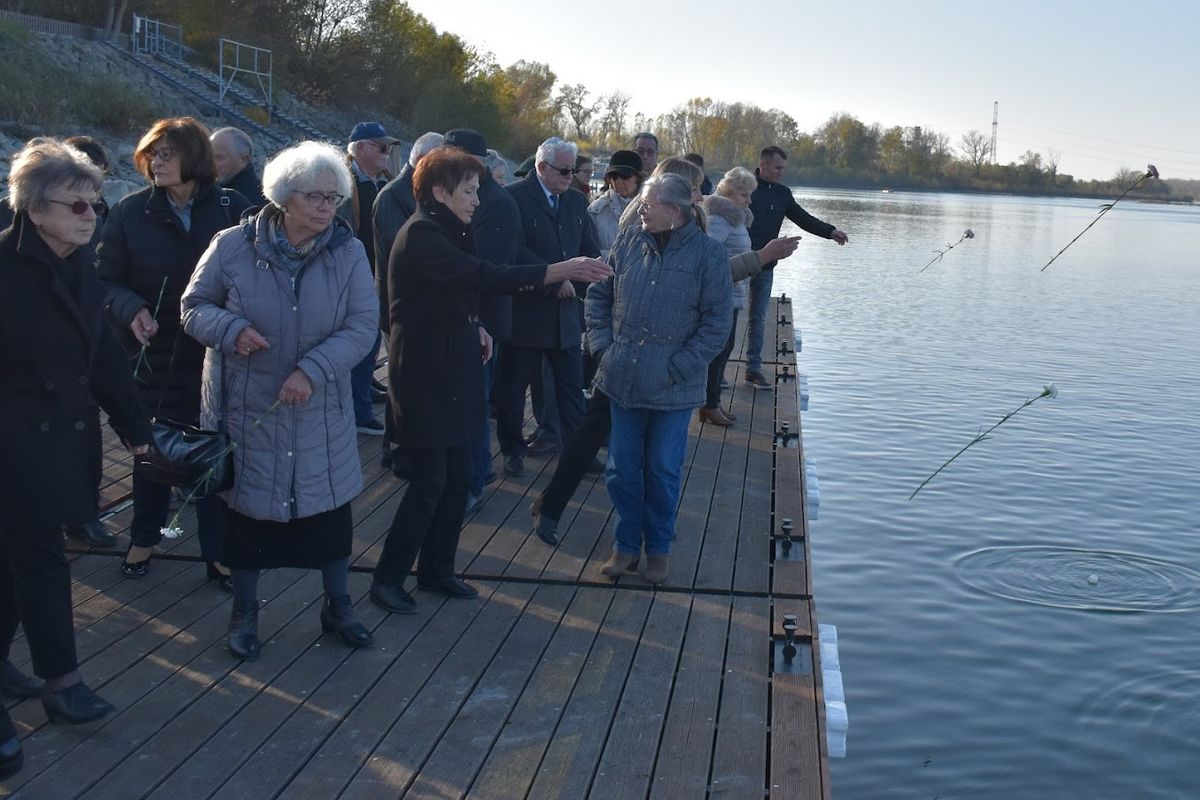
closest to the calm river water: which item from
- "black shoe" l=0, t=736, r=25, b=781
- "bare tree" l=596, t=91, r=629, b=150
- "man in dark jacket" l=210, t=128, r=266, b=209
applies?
"black shoe" l=0, t=736, r=25, b=781

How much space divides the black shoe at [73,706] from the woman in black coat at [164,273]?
43.3 inches

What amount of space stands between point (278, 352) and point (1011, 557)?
6370mm

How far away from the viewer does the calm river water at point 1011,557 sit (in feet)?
19.9

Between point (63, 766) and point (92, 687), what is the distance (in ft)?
1.73

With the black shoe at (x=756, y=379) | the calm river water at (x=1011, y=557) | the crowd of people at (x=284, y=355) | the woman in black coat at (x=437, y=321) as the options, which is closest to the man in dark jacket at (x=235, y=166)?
the crowd of people at (x=284, y=355)

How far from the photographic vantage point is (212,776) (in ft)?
11.2

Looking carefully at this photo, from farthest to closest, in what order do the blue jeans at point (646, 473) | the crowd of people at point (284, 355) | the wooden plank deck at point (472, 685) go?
1. the blue jeans at point (646, 473)
2. the crowd of people at point (284, 355)
3. the wooden plank deck at point (472, 685)

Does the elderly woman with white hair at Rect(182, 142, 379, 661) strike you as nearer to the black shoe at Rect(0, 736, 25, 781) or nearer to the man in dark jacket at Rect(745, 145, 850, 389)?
the black shoe at Rect(0, 736, 25, 781)

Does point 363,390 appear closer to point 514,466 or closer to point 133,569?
point 514,466

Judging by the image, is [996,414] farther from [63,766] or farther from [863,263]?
[863,263]

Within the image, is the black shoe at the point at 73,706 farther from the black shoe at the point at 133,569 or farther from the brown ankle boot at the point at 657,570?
the brown ankle boot at the point at 657,570

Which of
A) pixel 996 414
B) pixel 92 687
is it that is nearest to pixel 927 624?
pixel 92 687

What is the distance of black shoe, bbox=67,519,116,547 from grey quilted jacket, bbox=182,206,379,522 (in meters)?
1.39

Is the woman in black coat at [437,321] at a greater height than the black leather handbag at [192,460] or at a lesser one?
greater
